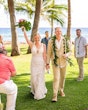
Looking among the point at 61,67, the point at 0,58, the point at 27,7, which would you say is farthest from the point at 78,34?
the point at 27,7

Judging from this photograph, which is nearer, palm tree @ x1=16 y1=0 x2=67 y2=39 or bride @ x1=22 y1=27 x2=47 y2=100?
bride @ x1=22 y1=27 x2=47 y2=100

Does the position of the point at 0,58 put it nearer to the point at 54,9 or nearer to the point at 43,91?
the point at 43,91

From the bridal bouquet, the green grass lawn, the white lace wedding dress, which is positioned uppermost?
the bridal bouquet

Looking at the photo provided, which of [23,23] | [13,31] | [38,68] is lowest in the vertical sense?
[38,68]

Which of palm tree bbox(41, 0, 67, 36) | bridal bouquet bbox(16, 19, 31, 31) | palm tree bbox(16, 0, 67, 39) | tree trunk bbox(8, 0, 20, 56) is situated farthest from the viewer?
palm tree bbox(41, 0, 67, 36)

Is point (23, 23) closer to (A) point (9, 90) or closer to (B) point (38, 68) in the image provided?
(B) point (38, 68)

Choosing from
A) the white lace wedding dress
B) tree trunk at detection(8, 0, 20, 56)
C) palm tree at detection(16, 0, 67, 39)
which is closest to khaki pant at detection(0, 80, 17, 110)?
the white lace wedding dress

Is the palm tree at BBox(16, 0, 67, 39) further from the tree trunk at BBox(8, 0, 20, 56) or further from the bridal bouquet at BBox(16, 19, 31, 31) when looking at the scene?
the bridal bouquet at BBox(16, 19, 31, 31)

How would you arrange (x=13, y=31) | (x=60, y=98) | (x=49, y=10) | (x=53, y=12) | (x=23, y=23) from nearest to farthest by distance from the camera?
(x=60, y=98) → (x=23, y=23) → (x=13, y=31) → (x=49, y=10) → (x=53, y=12)

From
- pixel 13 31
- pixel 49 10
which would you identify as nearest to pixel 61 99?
pixel 13 31

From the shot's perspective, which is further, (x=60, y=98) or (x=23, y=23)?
(x=23, y=23)

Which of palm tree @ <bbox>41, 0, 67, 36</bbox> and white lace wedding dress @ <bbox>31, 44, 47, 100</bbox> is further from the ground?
palm tree @ <bbox>41, 0, 67, 36</bbox>

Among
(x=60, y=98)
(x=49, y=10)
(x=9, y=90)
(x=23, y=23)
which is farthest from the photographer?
(x=49, y=10)

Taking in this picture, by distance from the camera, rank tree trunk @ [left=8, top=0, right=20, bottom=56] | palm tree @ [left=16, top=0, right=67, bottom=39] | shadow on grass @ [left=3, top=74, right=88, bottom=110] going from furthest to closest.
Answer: palm tree @ [left=16, top=0, right=67, bottom=39]
tree trunk @ [left=8, top=0, right=20, bottom=56]
shadow on grass @ [left=3, top=74, right=88, bottom=110]
